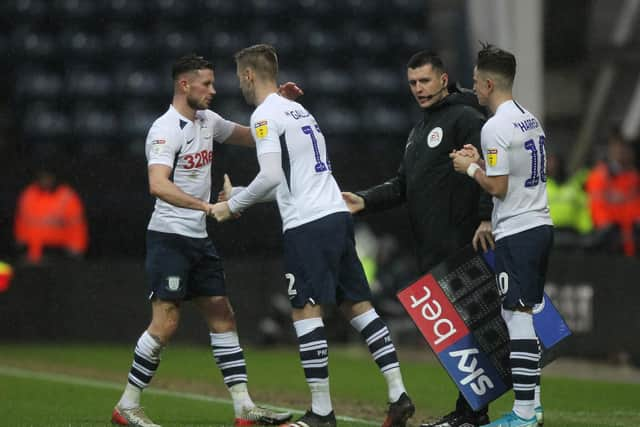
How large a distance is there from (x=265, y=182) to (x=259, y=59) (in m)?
0.73

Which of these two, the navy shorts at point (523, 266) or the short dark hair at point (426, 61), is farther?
the short dark hair at point (426, 61)

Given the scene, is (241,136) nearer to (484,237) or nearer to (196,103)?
(196,103)

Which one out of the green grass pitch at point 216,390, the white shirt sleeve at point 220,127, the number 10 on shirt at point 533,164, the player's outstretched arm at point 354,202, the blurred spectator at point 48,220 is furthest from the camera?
Answer: the blurred spectator at point 48,220

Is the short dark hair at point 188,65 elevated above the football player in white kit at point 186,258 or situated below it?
above

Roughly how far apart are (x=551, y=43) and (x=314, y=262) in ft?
43.5

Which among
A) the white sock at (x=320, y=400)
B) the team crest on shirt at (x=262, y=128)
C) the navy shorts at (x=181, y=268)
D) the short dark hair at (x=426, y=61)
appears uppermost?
the short dark hair at (x=426, y=61)

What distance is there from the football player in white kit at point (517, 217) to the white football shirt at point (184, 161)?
1.64m

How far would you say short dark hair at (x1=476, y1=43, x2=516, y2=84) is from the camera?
6766 millimetres

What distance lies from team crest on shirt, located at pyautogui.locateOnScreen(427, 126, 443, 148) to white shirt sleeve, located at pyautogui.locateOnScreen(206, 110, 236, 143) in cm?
136

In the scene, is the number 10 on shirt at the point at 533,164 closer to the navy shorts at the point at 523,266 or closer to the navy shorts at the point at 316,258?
the navy shorts at the point at 523,266

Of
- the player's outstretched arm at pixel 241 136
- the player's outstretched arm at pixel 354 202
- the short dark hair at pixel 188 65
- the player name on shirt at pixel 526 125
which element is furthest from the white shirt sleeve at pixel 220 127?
the player name on shirt at pixel 526 125

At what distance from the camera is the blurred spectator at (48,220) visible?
50.5 ft

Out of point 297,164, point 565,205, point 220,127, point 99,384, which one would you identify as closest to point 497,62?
point 297,164

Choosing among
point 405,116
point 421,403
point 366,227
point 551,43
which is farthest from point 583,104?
point 421,403
